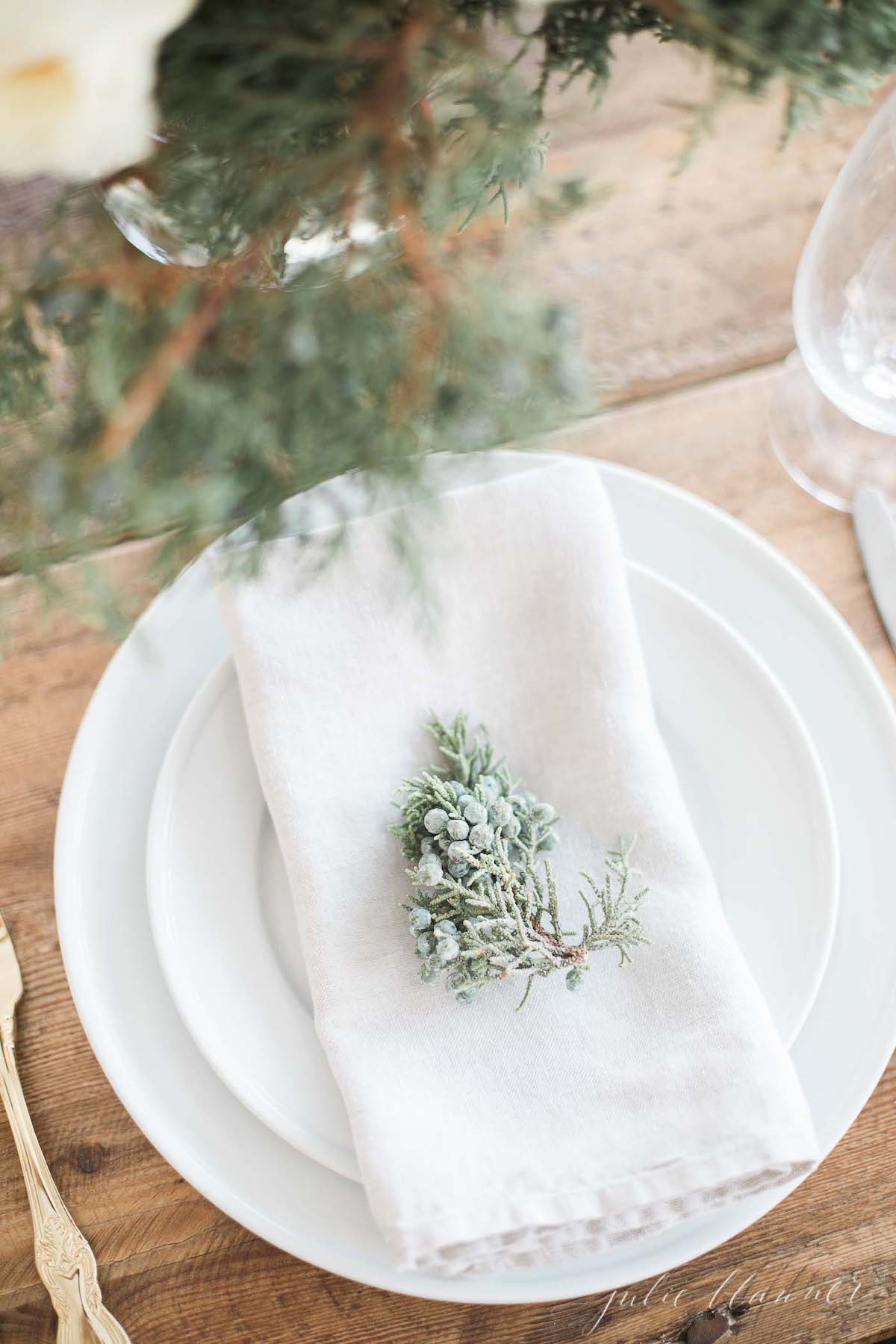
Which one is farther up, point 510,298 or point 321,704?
point 510,298

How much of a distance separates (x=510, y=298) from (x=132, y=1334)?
576 mm

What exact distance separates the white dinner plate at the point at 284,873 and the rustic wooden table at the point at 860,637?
0.37 feet

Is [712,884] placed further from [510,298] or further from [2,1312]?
[2,1312]

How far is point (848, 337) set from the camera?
57 centimetres

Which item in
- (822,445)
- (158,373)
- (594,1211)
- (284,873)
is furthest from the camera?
(822,445)

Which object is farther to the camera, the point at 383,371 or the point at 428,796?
Result: the point at 428,796

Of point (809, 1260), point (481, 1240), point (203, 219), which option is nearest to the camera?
point (203, 219)

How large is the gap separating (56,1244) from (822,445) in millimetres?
721

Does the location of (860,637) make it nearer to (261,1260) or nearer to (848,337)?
(848,337)

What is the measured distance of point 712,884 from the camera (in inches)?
20.8

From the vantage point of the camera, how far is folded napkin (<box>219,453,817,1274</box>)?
46cm

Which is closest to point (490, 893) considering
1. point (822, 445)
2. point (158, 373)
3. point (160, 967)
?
point (160, 967)

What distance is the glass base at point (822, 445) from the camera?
2.30ft

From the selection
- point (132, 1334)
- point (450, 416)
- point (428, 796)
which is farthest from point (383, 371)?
point (132, 1334)
